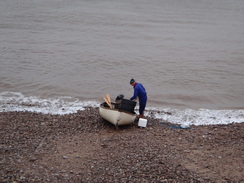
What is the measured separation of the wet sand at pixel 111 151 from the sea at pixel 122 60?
233 cm

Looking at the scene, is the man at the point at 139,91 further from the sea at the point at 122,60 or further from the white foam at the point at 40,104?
the white foam at the point at 40,104

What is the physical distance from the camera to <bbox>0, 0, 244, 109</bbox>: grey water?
60.7 ft

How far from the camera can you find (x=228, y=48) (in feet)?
89.9

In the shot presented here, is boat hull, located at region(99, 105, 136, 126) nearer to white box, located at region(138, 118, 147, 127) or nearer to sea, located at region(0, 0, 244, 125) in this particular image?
white box, located at region(138, 118, 147, 127)

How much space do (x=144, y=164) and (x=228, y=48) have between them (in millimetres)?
21074

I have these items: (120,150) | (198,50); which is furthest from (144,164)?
(198,50)

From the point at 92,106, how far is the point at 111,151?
5.99m

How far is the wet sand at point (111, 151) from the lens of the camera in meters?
8.76

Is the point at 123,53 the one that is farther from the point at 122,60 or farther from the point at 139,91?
the point at 139,91

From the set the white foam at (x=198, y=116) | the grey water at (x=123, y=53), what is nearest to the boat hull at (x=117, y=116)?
the white foam at (x=198, y=116)

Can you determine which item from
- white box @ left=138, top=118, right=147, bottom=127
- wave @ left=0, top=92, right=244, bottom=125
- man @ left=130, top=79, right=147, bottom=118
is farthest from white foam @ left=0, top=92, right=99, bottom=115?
white box @ left=138, top=118, right=147, bottom=127

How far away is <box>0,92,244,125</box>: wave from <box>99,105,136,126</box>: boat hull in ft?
7.82

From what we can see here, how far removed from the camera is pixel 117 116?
1208 cm

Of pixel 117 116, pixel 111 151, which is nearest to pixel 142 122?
pixel 117 116
